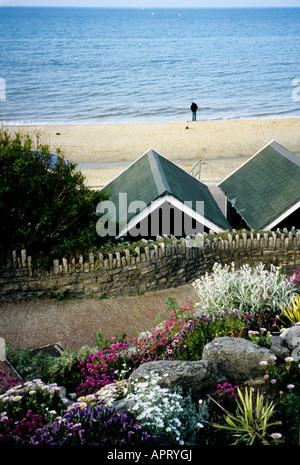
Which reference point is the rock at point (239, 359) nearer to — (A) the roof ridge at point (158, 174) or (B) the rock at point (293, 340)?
(B) the rock at point (293, 340)

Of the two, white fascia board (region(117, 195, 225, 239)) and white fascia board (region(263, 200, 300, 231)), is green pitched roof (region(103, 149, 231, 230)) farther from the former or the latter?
white fascia board (region(263, 200, 300, 231))

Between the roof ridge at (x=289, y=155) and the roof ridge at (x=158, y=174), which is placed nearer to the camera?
the roof ridge at (x=158, y=174)

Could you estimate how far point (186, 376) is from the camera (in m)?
7.25

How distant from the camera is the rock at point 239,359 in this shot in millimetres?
7723

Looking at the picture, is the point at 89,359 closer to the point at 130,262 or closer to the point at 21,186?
the point at 130,262

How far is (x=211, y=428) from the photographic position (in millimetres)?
6742

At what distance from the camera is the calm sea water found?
51.9m

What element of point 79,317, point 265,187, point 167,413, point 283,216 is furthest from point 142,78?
point 167,413

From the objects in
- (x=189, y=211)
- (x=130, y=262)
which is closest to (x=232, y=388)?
(x=130, y=262)

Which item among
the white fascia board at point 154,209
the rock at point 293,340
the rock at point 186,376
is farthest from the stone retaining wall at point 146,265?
the rock at point 186,376

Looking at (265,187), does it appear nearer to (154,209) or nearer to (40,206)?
(154,209)

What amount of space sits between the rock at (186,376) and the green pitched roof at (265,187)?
7643 millimetres

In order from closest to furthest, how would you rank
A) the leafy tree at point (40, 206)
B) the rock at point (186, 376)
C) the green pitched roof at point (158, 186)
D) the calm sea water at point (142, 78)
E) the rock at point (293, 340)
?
the rock at point (186, 376), the rock at point (293, 340), the leafy tree at point (40, 206), the green pitched roof at point (158, 186), the calm sea water at point (142, 78)
